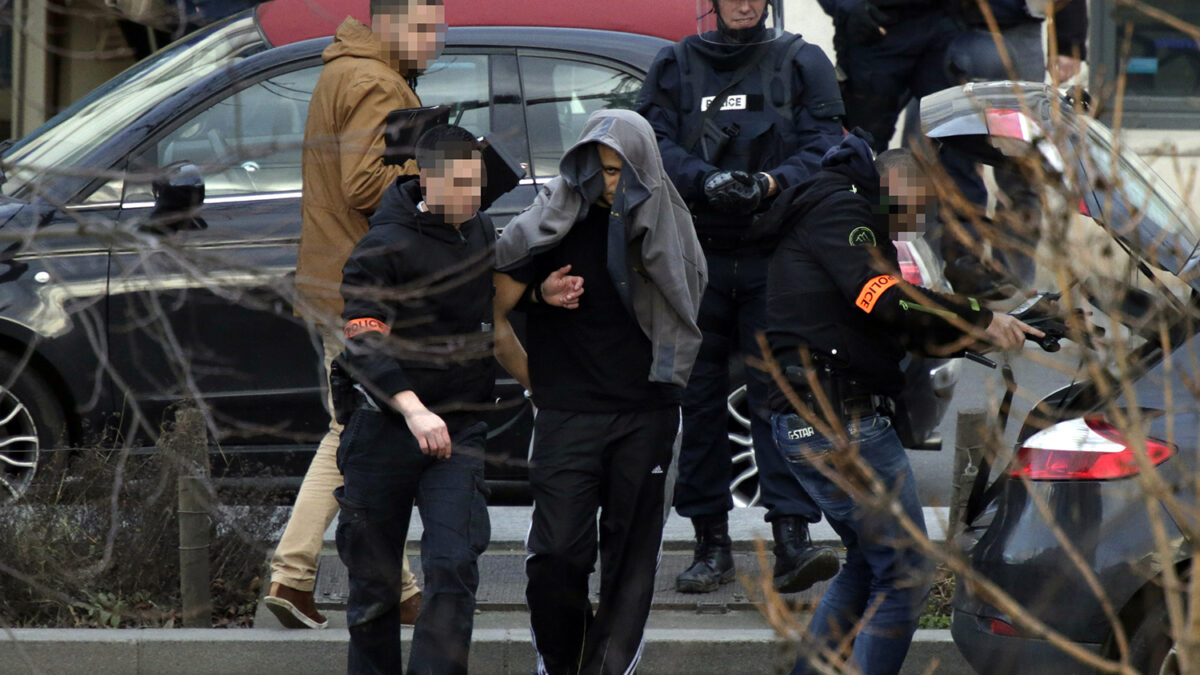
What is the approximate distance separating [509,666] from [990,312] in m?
1.95

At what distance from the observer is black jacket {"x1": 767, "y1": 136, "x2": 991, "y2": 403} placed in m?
4.29

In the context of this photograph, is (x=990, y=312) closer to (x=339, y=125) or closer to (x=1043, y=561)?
(x=1043, y=561)

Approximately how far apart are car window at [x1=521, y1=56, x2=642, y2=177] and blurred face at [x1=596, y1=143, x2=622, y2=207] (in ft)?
6.71

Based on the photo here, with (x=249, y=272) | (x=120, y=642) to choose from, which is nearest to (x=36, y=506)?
(x=120, y=642)

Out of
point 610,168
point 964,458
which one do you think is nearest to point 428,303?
point 610,168

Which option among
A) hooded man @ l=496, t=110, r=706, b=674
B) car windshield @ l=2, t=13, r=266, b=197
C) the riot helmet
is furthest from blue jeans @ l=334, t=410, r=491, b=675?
car windshield @ l=2, t=13, r=266, b=197

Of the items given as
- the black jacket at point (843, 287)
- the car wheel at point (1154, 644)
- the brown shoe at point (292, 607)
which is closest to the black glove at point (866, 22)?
the black jacket at point (843, 287)

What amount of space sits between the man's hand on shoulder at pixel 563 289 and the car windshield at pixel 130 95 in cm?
255

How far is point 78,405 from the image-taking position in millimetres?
6277

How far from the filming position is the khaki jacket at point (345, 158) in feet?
15.8

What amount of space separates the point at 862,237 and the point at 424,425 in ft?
4.30

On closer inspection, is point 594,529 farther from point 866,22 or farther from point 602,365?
point 866,22

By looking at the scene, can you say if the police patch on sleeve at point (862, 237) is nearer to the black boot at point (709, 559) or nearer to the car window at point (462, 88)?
the black boot at point (709, 559)

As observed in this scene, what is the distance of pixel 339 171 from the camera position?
16.0ft
